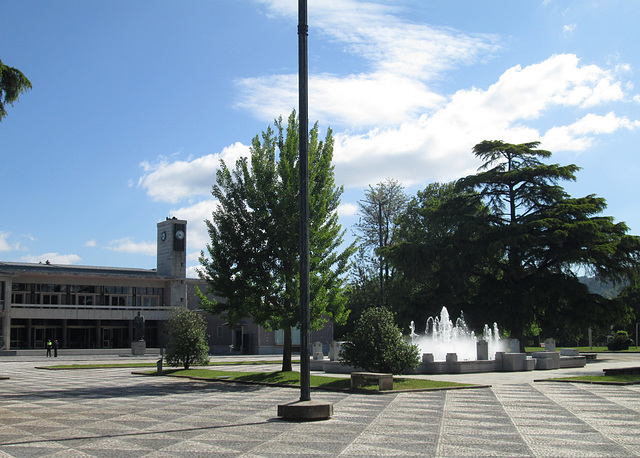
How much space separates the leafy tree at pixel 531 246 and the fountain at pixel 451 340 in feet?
4.72

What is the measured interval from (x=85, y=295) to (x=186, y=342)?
136ft

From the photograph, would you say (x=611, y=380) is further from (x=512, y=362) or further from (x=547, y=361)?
(x=547, y=361)

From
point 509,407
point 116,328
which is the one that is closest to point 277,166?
point 509,407

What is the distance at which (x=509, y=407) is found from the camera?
15500 millimetres

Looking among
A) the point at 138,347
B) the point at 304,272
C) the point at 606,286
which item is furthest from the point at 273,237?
the point at 606,286

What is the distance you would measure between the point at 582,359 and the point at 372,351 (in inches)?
665

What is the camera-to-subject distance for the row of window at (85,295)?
64750mm

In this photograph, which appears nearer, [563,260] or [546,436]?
[546,436]

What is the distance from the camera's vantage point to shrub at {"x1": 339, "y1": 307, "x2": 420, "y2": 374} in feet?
73.6

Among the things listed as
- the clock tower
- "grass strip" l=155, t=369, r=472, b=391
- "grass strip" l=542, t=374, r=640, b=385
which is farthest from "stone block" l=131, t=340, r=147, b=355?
"grass strip" l=542, t=374, r=640, b=385

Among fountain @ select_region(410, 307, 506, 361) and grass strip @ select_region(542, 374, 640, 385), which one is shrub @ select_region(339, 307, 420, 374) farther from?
fountain @ select_region(410, 307, 506, 361)

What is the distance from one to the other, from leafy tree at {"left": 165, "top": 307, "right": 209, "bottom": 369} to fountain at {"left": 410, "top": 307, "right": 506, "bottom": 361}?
1120cm

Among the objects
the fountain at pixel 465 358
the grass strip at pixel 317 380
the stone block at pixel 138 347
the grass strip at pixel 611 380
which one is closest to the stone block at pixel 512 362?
the fountain at pixel 465 358

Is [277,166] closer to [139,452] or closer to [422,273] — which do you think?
[139,452]
